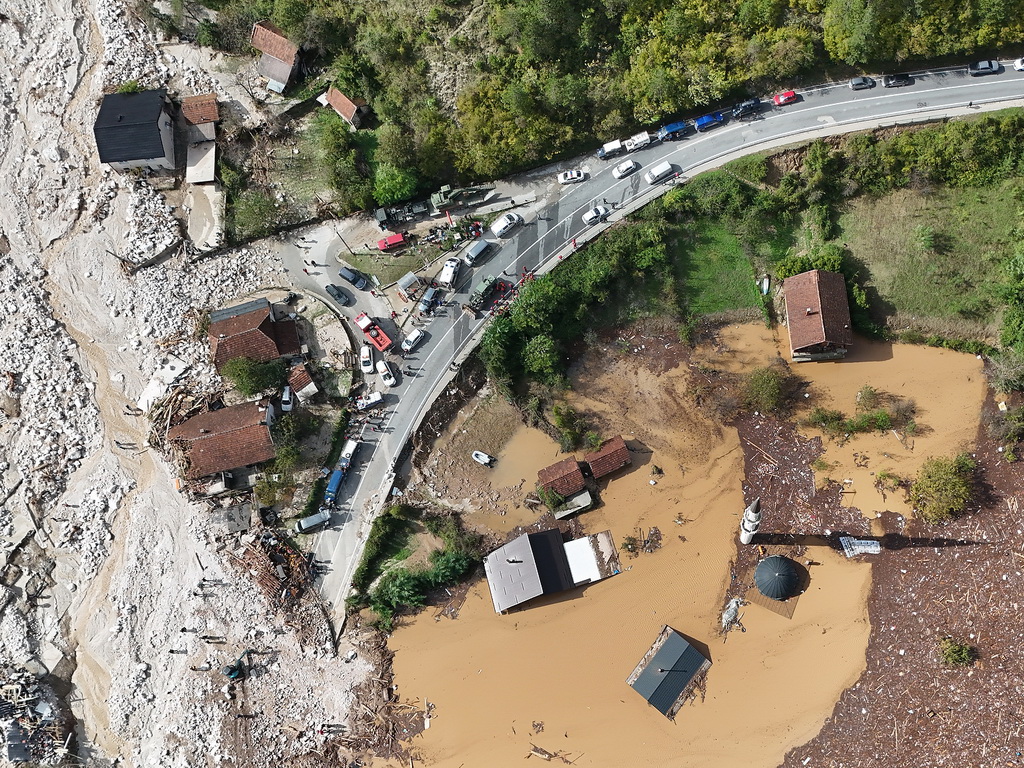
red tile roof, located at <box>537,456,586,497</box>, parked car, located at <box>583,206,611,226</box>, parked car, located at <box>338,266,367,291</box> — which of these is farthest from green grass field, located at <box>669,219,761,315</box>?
parked car, located at <box>338,266,367,291</box>

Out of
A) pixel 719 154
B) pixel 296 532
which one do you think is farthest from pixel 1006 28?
pixel 296 532

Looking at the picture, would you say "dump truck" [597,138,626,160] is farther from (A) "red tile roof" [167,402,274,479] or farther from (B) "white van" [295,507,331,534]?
(B) "white van" [295,507,331,534]

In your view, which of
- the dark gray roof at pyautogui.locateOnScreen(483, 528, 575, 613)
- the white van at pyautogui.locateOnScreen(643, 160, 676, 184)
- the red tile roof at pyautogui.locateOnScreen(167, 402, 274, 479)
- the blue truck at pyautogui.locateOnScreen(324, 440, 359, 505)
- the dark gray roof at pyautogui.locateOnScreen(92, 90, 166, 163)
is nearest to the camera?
the dark gray roof at pyautogui.locateOnScreen(483, 528, 575, 613)

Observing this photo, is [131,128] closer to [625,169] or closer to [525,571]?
[625,169]

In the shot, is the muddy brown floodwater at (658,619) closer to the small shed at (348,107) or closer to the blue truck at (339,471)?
the blue truck at (339,471)

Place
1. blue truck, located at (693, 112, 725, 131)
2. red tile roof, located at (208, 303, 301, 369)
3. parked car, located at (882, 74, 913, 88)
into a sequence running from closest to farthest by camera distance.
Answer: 1. parked car, located at (882, 74, 913, 88)
2. red tile roof, located at (208, 303, 301, 369)
3. blue truck, located at (693, 112, 725, 131)

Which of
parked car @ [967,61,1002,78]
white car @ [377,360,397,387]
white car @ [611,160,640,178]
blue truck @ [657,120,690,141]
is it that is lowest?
white car @ [377,360,397,387]

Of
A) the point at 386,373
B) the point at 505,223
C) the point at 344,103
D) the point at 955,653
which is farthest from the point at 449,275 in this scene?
the point at 955,653
